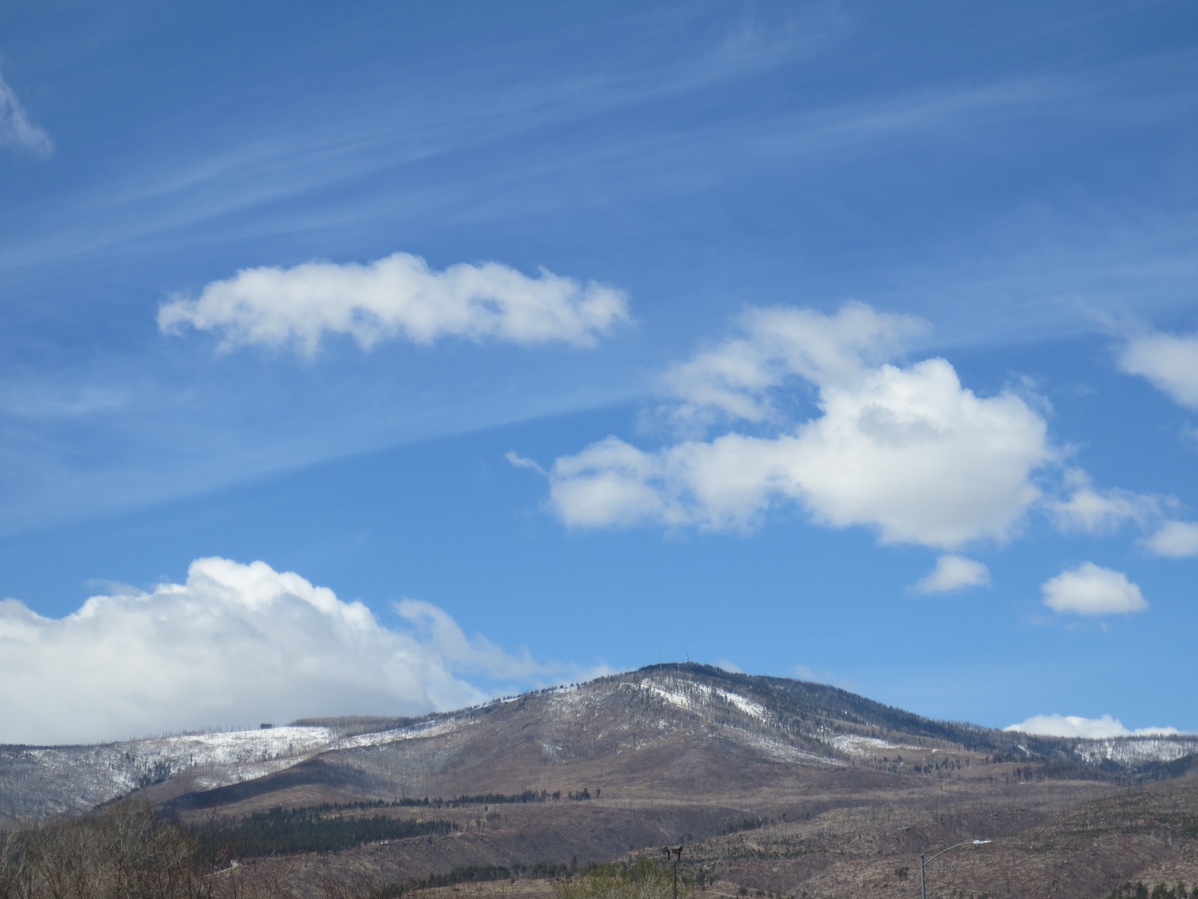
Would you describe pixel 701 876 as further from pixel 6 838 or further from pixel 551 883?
pixel 6 838

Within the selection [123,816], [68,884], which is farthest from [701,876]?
[68,884]

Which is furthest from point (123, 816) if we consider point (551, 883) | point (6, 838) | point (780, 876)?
point (780, 876)

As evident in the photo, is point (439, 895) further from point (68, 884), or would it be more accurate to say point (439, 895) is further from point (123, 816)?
point (68, 884)

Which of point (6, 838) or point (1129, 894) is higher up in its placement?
point (6, 838)

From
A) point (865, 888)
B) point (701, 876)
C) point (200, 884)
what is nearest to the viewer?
point (200, 884)

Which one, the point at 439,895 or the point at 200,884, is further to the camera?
the point at 439,895

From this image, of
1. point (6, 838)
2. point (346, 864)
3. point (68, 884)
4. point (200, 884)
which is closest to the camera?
point (200, 884)

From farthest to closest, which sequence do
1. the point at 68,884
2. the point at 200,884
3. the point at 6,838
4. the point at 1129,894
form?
the point at 1129,894 < the point at 6,838 < the point at 68,884 < the point at 200,884

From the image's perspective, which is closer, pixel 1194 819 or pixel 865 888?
pixel 865 888

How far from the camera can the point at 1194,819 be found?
605ft

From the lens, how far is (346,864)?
194 metres

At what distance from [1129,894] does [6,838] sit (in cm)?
11062

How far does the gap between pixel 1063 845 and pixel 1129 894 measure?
20764 millimetres

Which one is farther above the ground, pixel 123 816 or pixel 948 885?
pixel 123 816
